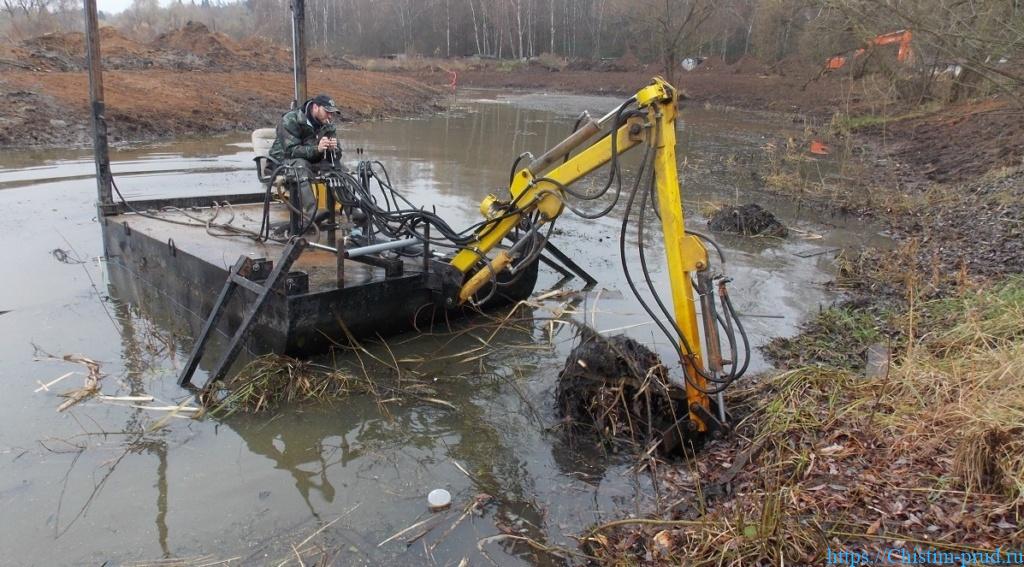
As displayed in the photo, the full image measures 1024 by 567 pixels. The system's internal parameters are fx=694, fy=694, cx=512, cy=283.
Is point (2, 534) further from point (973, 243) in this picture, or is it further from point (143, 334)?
point (973, 243)

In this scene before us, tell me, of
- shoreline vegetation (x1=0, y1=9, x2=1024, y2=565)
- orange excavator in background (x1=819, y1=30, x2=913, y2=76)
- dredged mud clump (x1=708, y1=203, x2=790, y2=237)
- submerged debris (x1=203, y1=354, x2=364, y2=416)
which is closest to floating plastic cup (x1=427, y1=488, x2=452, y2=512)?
shoreline vegetation (x1=0, y1=9, x2=1024, y2=565)

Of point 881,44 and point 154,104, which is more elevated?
point 881,44

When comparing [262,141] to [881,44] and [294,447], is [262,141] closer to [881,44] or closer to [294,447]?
[294,447]

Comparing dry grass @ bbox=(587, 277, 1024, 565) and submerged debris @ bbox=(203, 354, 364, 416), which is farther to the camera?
submerged debris @ bbox=(203, 354, 364, 416)

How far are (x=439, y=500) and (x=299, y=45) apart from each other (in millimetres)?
5729

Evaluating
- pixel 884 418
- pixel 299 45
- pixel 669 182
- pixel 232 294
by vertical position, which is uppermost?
pixel 299 45

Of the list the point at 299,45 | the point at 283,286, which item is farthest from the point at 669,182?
the point at 299,45

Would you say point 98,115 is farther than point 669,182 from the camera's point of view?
Yes

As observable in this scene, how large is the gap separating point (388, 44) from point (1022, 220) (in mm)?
68011

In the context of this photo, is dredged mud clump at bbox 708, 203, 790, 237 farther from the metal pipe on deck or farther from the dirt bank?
the dirt bank

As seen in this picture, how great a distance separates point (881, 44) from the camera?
20.1 metres

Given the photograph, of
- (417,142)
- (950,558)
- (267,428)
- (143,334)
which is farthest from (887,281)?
(417,142)

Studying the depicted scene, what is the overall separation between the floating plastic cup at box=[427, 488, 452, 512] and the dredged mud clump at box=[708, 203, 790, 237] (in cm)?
732

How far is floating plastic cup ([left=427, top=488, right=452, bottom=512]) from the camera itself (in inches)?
153
